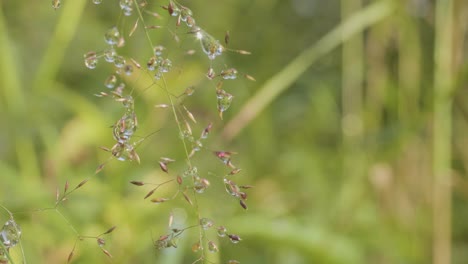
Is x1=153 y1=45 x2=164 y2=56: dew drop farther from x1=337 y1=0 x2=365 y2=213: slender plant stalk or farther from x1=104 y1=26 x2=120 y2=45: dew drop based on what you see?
x1=337 y1=0 x2=365 y2=213: slender plant stalk

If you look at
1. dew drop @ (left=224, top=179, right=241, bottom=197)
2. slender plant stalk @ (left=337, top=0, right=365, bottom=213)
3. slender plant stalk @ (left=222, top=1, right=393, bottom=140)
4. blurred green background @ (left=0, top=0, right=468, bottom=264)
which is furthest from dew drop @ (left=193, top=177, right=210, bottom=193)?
slender plant stalk @ (left=337, top=0, right=365, bottom=213)

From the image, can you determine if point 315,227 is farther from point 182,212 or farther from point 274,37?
point 274,37

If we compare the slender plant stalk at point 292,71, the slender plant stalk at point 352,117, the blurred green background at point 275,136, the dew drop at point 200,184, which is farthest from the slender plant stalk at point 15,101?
the dew drop at point 200,184

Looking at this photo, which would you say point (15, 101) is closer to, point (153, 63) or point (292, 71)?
point (292, 71)

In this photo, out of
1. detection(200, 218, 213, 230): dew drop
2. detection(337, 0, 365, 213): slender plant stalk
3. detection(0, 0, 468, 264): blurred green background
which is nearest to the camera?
detection(200, 218, 213, 230): dew drop

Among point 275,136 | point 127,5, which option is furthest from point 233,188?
point 275,136

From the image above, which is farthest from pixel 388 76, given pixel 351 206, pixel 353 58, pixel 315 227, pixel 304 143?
pixel 315 227
